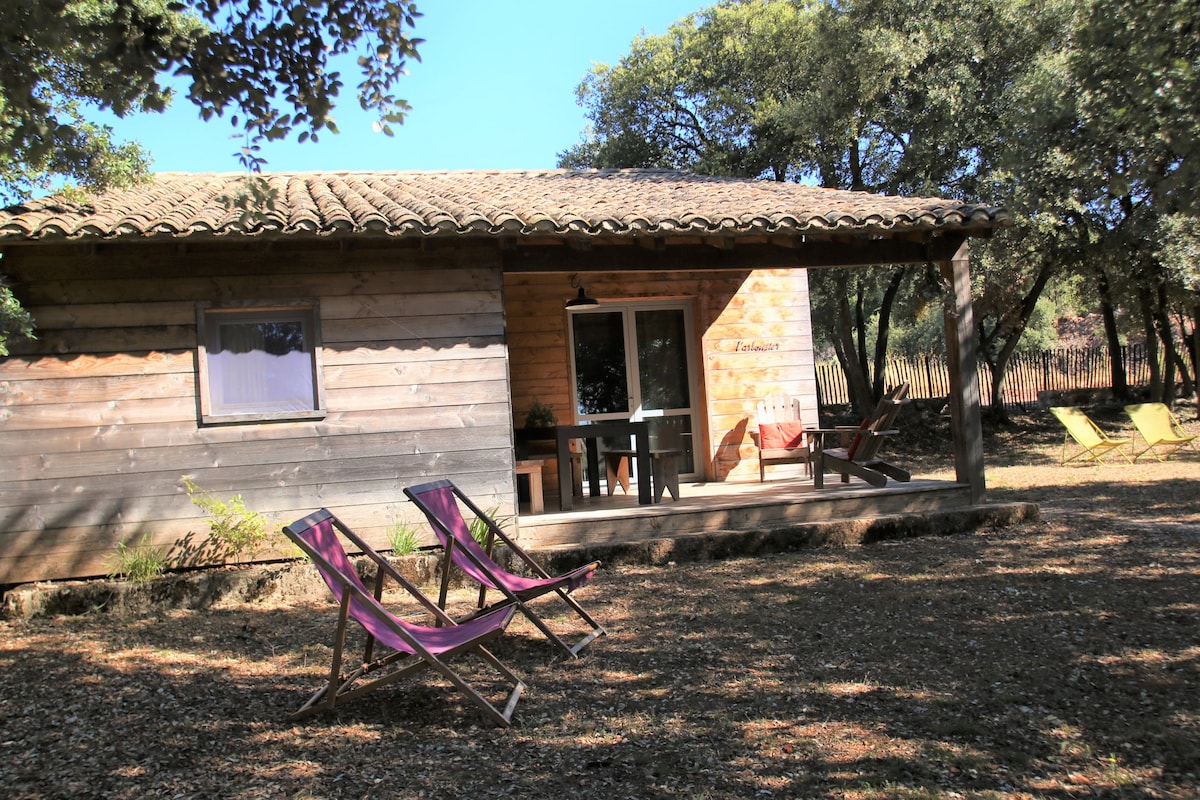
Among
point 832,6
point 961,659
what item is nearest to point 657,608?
point 961,659

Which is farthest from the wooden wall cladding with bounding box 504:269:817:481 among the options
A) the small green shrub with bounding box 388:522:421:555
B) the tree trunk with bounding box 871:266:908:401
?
the tree trunk with bounding box 871:266:908:401

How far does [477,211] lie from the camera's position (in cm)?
710

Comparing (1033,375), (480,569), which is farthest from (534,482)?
(1033,375)

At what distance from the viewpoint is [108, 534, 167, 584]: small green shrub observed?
668 centimetres

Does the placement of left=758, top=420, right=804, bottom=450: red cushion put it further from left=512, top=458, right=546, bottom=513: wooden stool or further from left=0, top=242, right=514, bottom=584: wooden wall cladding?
left=0, top=242, right=514, bottom=584: wooden wall cladding

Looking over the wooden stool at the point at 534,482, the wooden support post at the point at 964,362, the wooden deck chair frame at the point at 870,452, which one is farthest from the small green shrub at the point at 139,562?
the wooden support post at the point at 964,362

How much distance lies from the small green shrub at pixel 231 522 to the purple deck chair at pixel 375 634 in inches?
115

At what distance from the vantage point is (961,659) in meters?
4.54

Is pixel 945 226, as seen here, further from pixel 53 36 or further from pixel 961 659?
pixel 53 36

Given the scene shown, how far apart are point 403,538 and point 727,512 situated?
2826 millimetres

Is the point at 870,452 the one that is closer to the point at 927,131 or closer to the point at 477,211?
the point at 477,211

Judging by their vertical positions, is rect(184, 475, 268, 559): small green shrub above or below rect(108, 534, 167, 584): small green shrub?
above

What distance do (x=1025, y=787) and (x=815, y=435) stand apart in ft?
21.2

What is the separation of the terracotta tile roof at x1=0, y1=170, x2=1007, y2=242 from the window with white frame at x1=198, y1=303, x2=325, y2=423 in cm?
88
